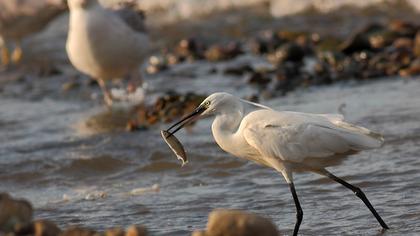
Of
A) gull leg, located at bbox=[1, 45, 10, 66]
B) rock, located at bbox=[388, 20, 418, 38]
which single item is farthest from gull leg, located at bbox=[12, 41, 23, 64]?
rock, located at bbox=[388, 20, 418, 38]

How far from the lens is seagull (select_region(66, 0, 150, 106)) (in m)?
11.3

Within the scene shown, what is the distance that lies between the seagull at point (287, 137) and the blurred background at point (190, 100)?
476 mm

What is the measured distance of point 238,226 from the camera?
15.3 feet

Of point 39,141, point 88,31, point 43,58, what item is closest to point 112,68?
point 88,31

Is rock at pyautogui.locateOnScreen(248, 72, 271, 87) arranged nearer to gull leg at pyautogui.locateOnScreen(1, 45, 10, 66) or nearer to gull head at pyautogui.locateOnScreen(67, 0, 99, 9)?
gull head at pyautogui.locateOnScreen(67, 0, 99, 9)

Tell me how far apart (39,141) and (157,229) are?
3772 millimetres

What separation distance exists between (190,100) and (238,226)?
5.98 meters

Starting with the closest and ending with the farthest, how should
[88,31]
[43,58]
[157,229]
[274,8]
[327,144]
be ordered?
[327,144], [157,229], [88,31], [43,58], [274,8]

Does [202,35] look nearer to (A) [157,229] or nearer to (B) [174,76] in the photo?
(B) [174,76]

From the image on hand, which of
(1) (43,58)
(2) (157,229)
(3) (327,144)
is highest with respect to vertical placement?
(3) (327,144)

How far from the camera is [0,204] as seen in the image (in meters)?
4.91

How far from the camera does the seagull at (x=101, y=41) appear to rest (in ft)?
37.1

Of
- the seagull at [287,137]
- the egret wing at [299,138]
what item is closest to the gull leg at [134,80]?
the seagull at [287,137]

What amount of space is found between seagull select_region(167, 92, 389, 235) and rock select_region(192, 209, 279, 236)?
1.50m
